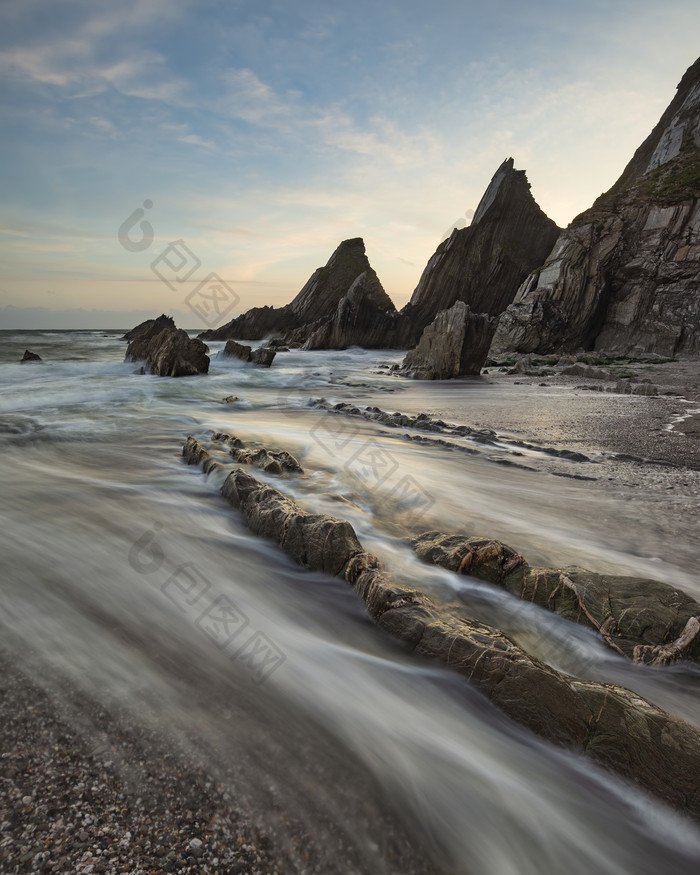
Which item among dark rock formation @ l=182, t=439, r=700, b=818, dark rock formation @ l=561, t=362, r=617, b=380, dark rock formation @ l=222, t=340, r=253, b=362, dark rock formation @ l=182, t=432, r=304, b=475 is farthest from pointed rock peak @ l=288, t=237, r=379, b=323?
dark rock formation @ l=182, t=439, r=700, b=818

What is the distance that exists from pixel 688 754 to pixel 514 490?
3.60 metres

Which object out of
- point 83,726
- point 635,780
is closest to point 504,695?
point 635,780

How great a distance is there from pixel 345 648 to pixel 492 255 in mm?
62574

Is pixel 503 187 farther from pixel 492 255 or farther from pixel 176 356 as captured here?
pixel 176 356

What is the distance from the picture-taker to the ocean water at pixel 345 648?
1.70 meters

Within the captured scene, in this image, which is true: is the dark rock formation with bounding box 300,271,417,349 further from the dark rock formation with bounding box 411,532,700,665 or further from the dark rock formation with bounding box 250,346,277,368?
the dark rock formation with bounding box 411,532,700,665

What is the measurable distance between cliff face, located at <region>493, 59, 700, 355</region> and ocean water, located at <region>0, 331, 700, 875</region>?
112ft

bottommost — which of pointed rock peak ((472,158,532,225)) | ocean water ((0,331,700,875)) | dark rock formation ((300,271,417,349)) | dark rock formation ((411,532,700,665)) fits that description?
ocean water ((0,331,700,875))

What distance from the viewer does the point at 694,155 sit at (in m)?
38.7

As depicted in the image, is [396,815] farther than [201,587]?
No

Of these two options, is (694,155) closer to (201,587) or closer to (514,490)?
(514,490)

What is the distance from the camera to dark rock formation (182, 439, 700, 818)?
72.3 inches

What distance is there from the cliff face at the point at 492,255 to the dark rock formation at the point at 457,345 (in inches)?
1372

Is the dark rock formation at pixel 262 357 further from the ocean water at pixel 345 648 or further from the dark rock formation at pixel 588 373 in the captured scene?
the ocean water at pixel 345 648
